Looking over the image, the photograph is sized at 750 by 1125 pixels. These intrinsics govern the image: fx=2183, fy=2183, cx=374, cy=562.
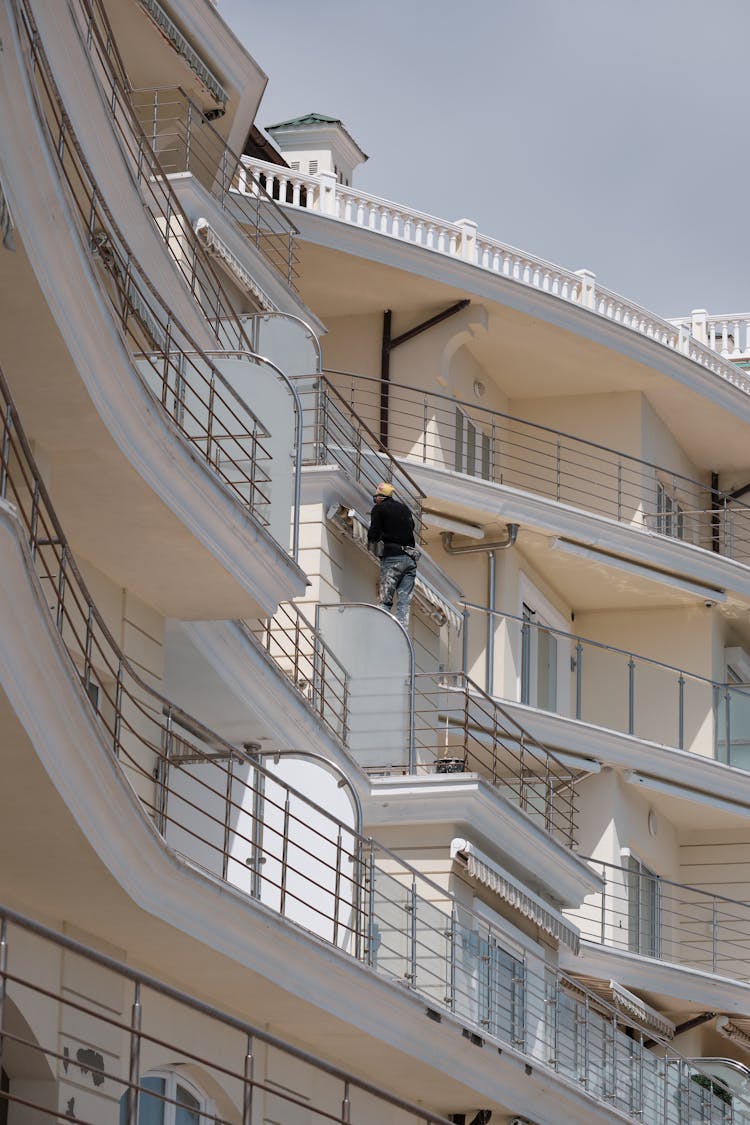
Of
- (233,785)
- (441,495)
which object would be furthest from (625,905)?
(233,785)

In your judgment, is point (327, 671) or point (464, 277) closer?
point (327, 671)

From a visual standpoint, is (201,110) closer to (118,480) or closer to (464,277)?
(464,277)

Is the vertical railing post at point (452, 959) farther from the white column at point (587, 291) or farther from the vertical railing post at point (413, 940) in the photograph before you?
the white column at point (587, 291)

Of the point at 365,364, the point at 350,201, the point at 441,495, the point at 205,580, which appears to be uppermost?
the point at 350,201

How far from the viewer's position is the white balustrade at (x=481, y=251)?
103 feet

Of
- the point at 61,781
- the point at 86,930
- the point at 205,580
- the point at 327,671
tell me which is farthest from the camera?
the point at 327,671

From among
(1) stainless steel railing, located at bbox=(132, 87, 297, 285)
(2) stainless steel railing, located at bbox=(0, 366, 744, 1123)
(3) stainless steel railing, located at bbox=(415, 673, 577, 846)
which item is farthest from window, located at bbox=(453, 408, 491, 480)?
(2) stainless steel railing, located at bbox=(0, 366, 744, 1123)

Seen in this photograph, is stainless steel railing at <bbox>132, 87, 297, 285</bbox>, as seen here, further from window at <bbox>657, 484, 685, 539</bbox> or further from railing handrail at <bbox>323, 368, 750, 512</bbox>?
window at <bbox>657, 484, 685, 539</bbox>

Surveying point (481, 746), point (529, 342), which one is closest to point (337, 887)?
point (481, 746)

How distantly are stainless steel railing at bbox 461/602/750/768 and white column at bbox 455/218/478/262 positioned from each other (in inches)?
222

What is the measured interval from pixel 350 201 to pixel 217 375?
49.2 feet

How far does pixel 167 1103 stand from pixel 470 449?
1750 cm

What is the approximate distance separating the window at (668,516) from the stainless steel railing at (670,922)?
569 cm

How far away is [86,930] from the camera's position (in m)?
14.9
